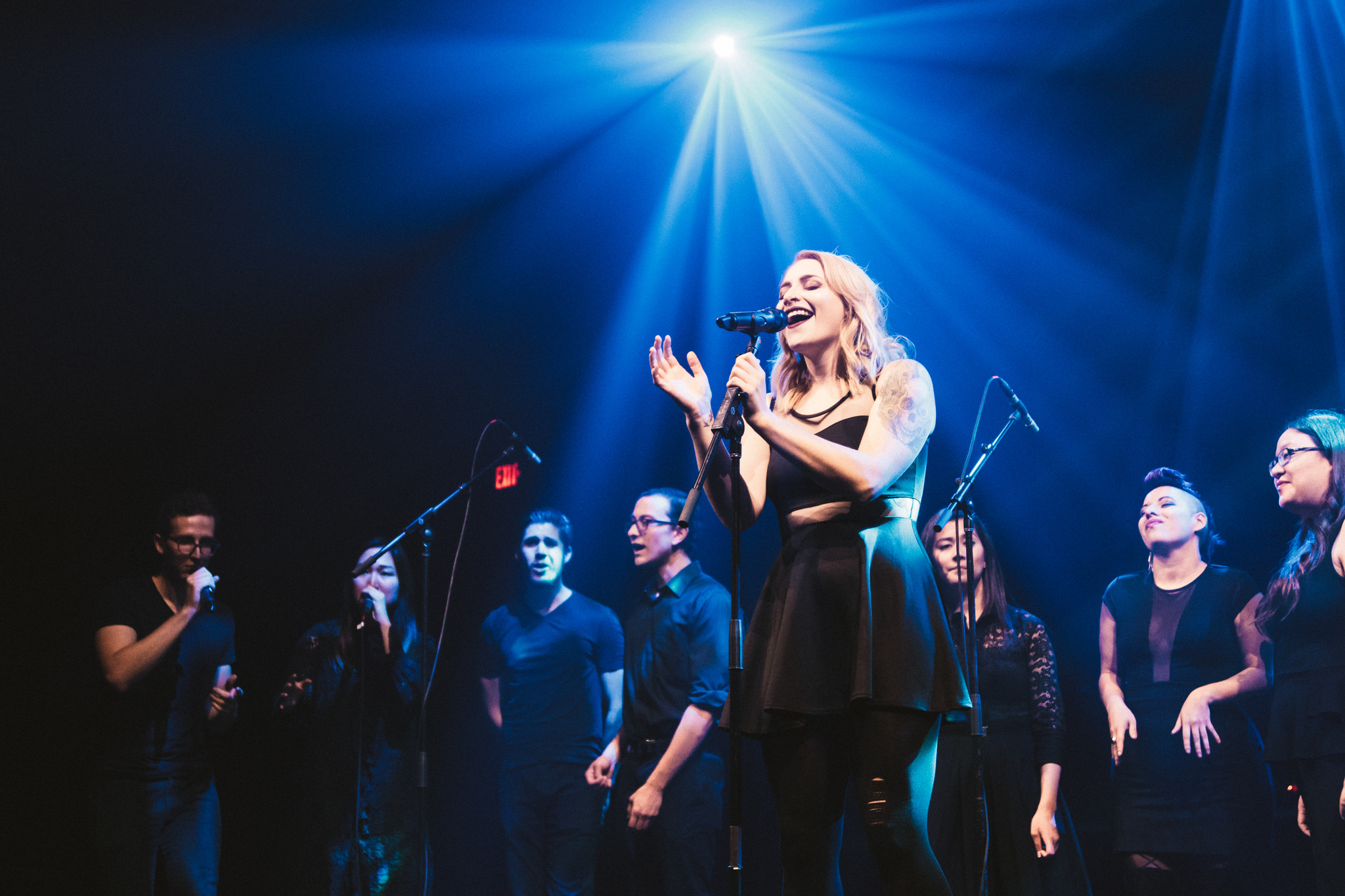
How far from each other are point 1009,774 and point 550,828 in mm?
1992

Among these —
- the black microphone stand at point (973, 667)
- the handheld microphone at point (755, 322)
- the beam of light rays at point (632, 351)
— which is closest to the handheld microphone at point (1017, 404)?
the black microphone stand at point (973, 667)

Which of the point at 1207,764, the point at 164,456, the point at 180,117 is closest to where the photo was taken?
the point at 1207,764

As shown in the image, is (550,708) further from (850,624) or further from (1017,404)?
(850,624)

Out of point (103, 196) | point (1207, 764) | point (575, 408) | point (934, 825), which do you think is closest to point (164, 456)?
point (103, 196)

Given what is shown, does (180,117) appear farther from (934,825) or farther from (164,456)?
(934,825)

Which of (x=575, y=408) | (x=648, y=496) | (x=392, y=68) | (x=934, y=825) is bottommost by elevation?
(x=934, y=825)

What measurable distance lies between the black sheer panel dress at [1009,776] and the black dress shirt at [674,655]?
0.98 m

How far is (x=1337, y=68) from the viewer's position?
4.39m

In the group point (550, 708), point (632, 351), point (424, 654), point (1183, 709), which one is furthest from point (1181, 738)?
point (632, 351)

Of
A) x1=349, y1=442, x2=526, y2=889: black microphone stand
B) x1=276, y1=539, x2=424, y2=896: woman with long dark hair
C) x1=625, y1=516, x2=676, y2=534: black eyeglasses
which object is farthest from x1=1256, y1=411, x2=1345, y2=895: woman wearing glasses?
x1=276, y1=539, x2=424, y2=896: woman with long dark hair

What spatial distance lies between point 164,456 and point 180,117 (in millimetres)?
1901

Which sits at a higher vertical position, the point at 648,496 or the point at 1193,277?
the point at 1193,277

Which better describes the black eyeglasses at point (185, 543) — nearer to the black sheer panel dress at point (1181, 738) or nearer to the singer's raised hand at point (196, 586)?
the singer's raised hand at point (196, 586)

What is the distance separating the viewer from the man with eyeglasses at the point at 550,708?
4250 mm
